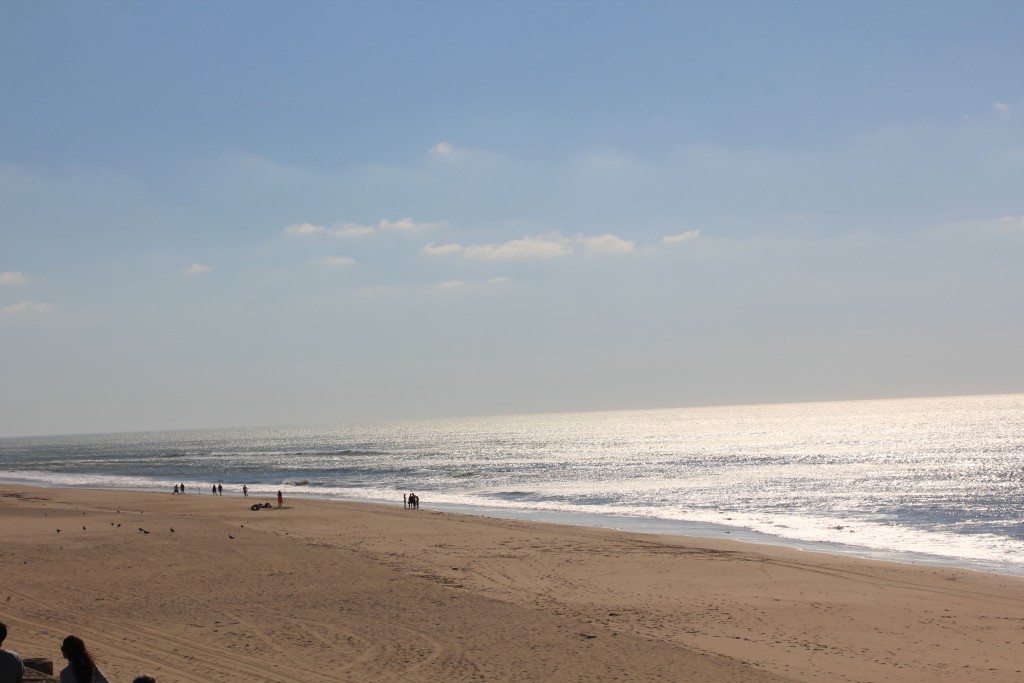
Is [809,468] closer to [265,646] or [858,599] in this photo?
[858,599]

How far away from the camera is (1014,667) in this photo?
44.9 feet

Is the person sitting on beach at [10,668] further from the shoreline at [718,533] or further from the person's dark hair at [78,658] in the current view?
the shoreline at [718,533]

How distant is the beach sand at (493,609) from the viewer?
13.1 meters

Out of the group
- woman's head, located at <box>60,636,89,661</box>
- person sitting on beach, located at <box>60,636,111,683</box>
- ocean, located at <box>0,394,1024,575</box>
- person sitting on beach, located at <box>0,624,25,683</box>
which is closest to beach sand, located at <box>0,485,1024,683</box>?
person sitting on beach, located at <box>0,624,25,683</box>

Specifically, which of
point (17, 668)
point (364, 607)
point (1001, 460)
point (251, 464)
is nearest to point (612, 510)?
point (364, 607)

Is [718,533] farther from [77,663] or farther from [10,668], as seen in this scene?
[77,663]

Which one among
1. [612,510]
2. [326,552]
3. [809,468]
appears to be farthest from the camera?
[809,468]

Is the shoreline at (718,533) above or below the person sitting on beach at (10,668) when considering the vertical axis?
below

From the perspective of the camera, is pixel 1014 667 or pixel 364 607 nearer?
pixel 1014 667

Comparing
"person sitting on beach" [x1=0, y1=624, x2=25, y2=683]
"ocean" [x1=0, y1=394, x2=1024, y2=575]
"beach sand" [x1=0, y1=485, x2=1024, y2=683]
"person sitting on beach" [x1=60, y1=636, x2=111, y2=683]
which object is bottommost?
"ocean" [x1=0, y1=394, x2=1024, y2=575]

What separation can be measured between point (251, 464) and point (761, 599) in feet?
297

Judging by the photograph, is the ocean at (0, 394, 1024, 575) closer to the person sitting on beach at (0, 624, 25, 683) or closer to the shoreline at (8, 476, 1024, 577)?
the shoreline at (8, 476, 1024, 577)

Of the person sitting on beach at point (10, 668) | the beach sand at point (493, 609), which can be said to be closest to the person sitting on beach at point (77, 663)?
the person sitting on beach at point (10, 668)

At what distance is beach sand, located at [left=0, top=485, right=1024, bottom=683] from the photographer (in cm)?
1305
